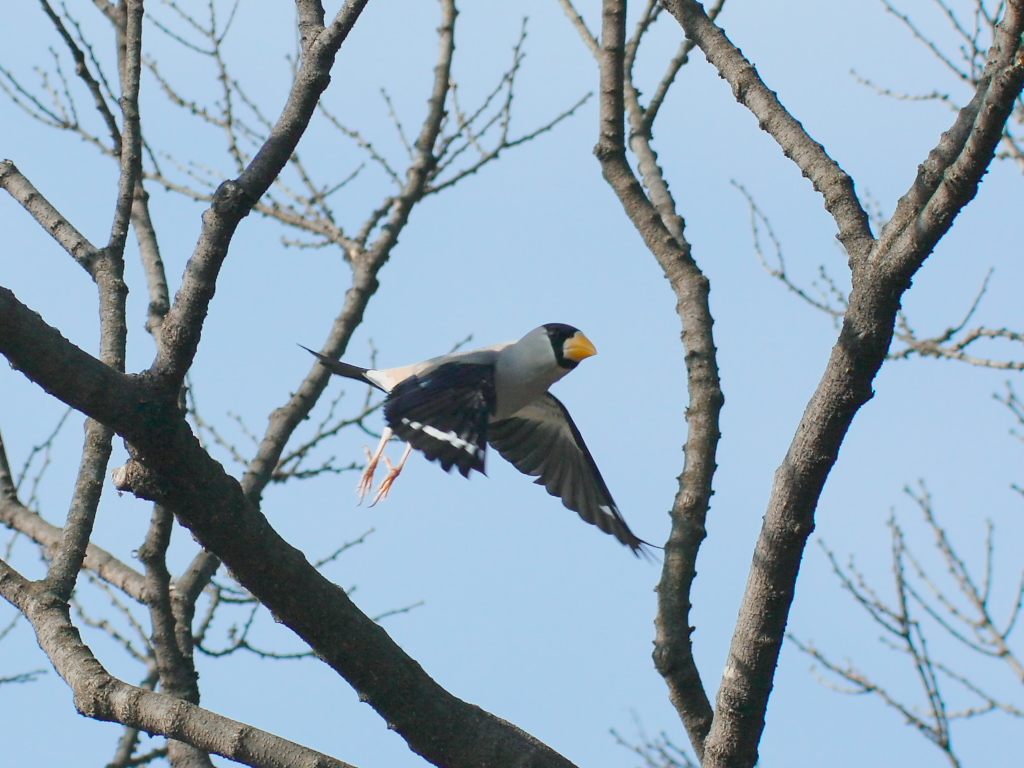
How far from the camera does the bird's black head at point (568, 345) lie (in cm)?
477

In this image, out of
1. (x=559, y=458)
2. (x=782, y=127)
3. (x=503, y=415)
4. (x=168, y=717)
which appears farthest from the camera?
(x=559, y=458)

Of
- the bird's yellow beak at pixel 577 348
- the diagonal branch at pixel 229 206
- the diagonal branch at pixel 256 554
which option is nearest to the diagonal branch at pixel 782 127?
the diagonal branch at pixel 229 206

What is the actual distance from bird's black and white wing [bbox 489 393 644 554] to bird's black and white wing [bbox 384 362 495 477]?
876mm

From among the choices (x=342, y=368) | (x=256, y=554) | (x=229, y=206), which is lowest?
(x=256, y=554)

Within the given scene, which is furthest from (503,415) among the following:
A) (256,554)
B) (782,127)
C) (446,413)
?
(256,554)

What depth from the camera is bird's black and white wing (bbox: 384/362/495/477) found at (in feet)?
11.5

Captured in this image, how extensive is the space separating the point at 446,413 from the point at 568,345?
1073 mm

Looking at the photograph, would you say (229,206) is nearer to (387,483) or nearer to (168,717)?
(168,717)

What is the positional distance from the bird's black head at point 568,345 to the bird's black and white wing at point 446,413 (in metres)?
0.43

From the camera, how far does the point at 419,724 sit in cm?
252

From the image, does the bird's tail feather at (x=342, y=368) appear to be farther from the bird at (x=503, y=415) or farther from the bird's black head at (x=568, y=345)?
the bird's black head at (x=568, y=345)

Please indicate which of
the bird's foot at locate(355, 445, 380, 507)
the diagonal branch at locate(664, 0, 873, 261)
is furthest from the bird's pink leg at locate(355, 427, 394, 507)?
the diagonal branch at locate(664, 0, 873, 261)

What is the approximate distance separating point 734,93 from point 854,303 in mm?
998

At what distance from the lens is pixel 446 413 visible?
3881 millimetres
